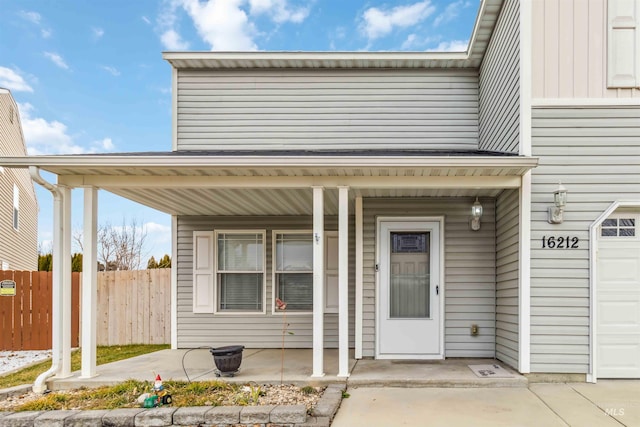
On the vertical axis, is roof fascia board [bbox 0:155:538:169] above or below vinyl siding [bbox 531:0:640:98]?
below

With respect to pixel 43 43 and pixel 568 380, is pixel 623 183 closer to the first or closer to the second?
pixel 568 380

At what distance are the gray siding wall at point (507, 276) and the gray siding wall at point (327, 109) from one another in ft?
5.39

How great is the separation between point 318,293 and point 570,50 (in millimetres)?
3944

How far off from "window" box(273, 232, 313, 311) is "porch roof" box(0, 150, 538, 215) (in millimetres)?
1616

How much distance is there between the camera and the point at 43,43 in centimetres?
1672

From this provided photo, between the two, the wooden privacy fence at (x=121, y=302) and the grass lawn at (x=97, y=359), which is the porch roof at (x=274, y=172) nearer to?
the grass lawn at (x=97, y=359)

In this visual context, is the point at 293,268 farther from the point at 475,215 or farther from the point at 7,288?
the point at 7,288

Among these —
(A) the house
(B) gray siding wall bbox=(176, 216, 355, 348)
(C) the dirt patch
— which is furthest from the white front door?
(C) the dirt patch

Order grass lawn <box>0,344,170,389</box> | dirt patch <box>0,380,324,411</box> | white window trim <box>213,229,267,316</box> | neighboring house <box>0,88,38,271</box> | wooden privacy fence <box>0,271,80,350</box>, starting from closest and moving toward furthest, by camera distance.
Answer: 1. dirt patch <box>0,380,324,411</box>
2. grass lawn <box>0,344,170,389</box>
3. white window trim <box>213,229,267,316</box>
4. wooden privacy fence <box>0,271,80,350</box>
5. neighboring house <box>0,88,38,271</box>

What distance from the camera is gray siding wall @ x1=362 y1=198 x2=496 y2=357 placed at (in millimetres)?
6098

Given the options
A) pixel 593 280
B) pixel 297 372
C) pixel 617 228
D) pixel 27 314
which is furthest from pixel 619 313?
pixel 27 314

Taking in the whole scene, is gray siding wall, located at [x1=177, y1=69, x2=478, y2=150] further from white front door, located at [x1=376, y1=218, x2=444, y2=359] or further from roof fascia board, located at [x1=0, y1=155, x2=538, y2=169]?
roof fascia board, located at [x1=0, y1=155, x2=538, y2=169]

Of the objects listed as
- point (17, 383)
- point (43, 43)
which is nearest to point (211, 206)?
point (17, 383)

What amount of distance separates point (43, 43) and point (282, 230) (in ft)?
49.5
